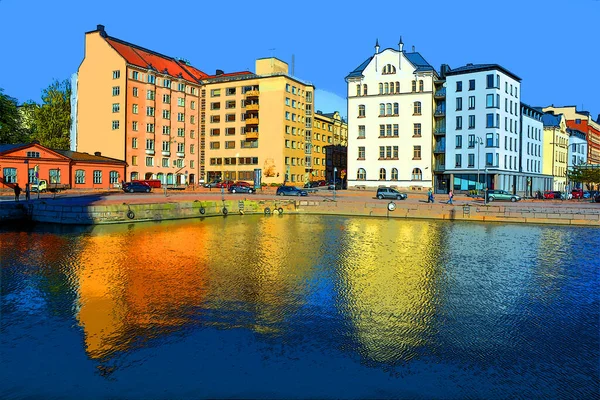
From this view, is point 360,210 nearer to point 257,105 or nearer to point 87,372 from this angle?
point 87,372

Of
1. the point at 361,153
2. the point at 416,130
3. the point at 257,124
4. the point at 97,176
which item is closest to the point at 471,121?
the point at 416,130

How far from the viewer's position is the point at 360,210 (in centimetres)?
4478

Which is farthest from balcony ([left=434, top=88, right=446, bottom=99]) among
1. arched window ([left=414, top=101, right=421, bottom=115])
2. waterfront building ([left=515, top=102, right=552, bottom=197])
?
waterfront building ([left=515, top=102, right=552, bottom=197])

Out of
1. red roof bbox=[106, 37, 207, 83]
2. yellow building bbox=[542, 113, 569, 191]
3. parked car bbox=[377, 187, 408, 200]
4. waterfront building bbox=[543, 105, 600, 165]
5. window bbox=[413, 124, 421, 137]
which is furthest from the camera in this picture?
waterfront building bbox=[543, 105, 600, 165]

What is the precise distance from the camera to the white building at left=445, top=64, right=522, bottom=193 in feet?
236

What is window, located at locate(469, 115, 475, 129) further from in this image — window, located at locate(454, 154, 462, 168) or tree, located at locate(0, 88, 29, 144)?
tree, located at locate(0, 88, 29, 144)

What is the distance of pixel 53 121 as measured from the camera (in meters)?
87.6

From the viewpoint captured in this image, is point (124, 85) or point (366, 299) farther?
point (124, 85)

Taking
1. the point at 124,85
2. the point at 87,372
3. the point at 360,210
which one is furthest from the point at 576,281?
the point at 124,85

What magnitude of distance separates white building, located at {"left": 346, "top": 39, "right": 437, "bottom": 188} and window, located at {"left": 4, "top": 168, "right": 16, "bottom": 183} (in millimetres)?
49484

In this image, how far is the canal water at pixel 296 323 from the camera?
8273 mm

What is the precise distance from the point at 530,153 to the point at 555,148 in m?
17.6

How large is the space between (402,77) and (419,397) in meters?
75.8

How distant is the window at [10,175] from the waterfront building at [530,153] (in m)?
73.9
